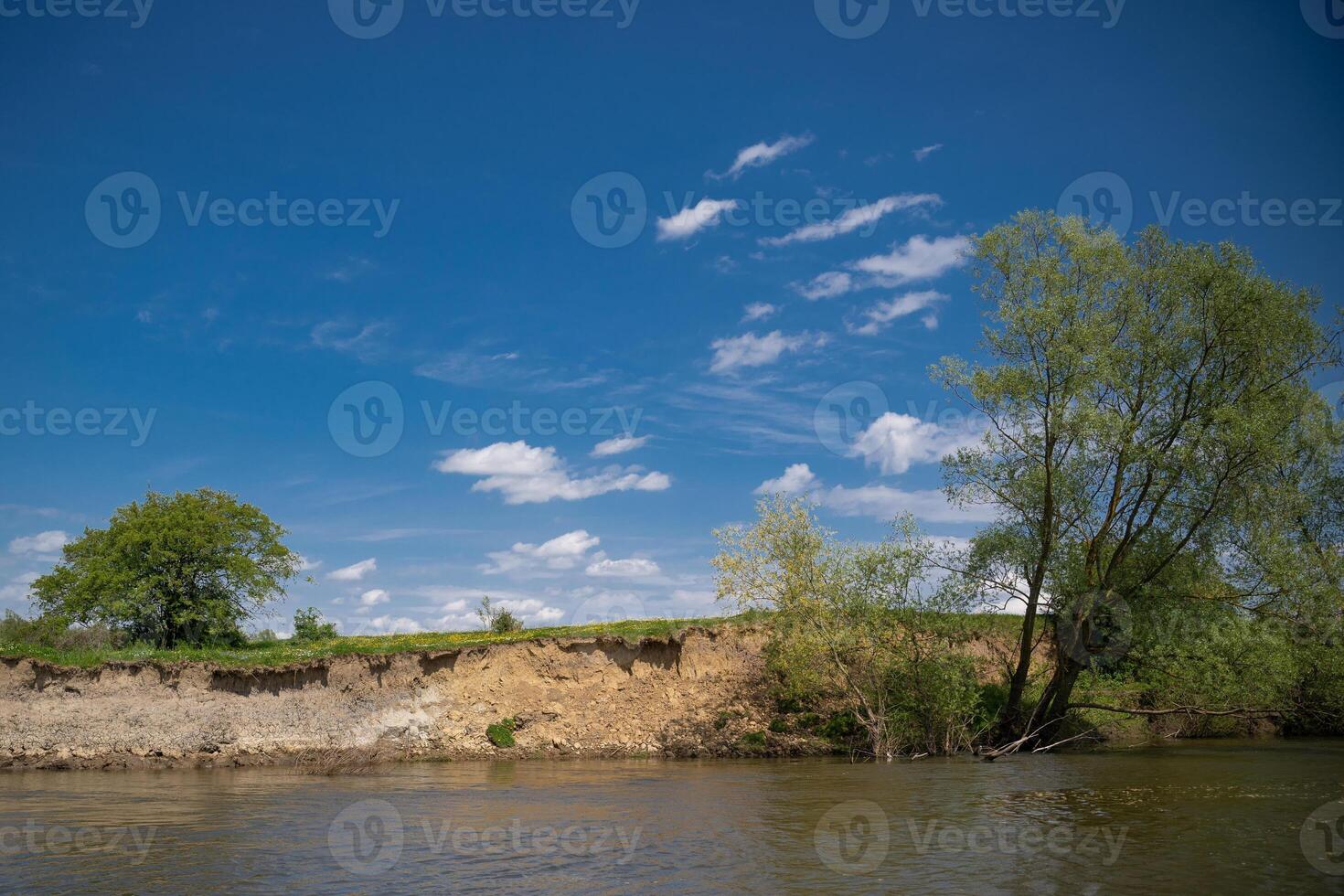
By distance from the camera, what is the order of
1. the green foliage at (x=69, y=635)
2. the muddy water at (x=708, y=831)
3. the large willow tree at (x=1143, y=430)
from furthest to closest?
1. the green foliage at (x=69, y=635)
2. the large willow tree at (x=1143, y=430)
3. the muddy water at (x=708, y=831)

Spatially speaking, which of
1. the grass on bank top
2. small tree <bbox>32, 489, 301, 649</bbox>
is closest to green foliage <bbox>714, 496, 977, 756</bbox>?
the grass on bank top

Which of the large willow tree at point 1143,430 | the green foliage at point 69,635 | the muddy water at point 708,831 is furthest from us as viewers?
the green foliage at point 69,635

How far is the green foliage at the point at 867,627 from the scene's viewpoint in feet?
90.4

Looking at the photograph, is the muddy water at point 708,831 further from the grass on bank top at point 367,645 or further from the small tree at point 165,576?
the small tree at point 165,576

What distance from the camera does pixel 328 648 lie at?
108 feet

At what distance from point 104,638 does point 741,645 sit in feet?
88.4

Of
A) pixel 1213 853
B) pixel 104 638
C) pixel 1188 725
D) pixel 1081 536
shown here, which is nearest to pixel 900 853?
pixel 1213 853

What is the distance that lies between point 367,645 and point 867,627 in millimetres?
18606

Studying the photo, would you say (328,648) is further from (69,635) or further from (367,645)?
(69,635)

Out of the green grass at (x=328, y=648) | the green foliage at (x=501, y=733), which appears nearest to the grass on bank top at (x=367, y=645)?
the green grass at (x=328, y=648)

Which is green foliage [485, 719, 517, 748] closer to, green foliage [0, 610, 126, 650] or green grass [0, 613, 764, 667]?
green grass [0, 613, 764, 667]

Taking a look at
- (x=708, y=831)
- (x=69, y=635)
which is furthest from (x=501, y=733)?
(x=69, y=635)

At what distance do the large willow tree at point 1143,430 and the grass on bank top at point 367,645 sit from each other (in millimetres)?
3230

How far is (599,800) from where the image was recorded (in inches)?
746
